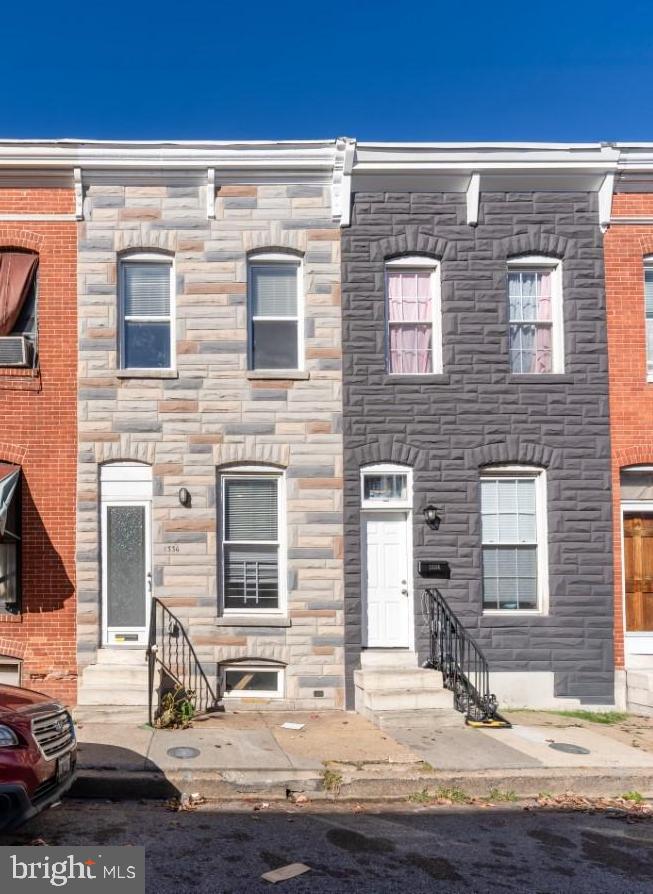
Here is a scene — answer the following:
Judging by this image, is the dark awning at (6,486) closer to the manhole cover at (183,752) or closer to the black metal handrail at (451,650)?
the manhole cover at (183,752)

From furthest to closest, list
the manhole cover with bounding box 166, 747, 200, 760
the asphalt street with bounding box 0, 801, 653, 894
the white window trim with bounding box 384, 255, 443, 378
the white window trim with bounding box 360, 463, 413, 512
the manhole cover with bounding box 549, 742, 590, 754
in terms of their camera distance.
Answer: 1. the white window trim with bounding box 384, 255, 443, 378
2. the white window trim with bounding box 360, 463, 413, 512
3. the manhole cover with bounding box 549, 742, 590, 754
4. the manhole cover with bounding box 166, 747, 200, 760
5. the asphalt street with bounding box 0, 801, 653, 894

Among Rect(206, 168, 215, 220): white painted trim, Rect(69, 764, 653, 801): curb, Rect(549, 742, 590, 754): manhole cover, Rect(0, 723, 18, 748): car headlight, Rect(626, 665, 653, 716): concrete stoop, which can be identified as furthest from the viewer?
Rect(206, 168, 215, 220): white painted trim

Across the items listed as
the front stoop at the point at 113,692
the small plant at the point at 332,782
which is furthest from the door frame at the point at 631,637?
the front stoop at the point at 113,692

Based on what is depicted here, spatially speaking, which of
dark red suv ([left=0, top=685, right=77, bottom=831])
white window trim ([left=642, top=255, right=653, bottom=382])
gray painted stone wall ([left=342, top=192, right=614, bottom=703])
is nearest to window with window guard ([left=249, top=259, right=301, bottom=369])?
gray painted stone wall ([left=342, top=192, right=614, bottom=703])

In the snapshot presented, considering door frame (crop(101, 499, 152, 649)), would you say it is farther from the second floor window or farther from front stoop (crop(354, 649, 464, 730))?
the second floor window

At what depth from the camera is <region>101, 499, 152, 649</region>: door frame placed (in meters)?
10.1

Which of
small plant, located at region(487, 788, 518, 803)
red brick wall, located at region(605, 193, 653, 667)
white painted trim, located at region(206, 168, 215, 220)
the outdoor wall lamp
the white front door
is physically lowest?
small plant, located at region(487, 788, 518, 803)

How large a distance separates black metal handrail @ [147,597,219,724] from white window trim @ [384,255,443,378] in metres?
4.74

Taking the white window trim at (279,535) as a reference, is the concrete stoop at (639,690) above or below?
below

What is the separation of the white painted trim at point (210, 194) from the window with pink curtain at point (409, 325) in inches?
109

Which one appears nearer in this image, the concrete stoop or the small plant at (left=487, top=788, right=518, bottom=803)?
the small plant at (left=487, top=788, right=518, bottom=803)

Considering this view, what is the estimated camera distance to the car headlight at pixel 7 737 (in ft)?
17.3

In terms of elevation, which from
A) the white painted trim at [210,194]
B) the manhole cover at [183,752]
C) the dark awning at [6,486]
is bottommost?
the manhole cover at [183,752]

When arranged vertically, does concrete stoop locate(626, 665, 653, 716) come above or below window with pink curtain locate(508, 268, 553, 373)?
below
